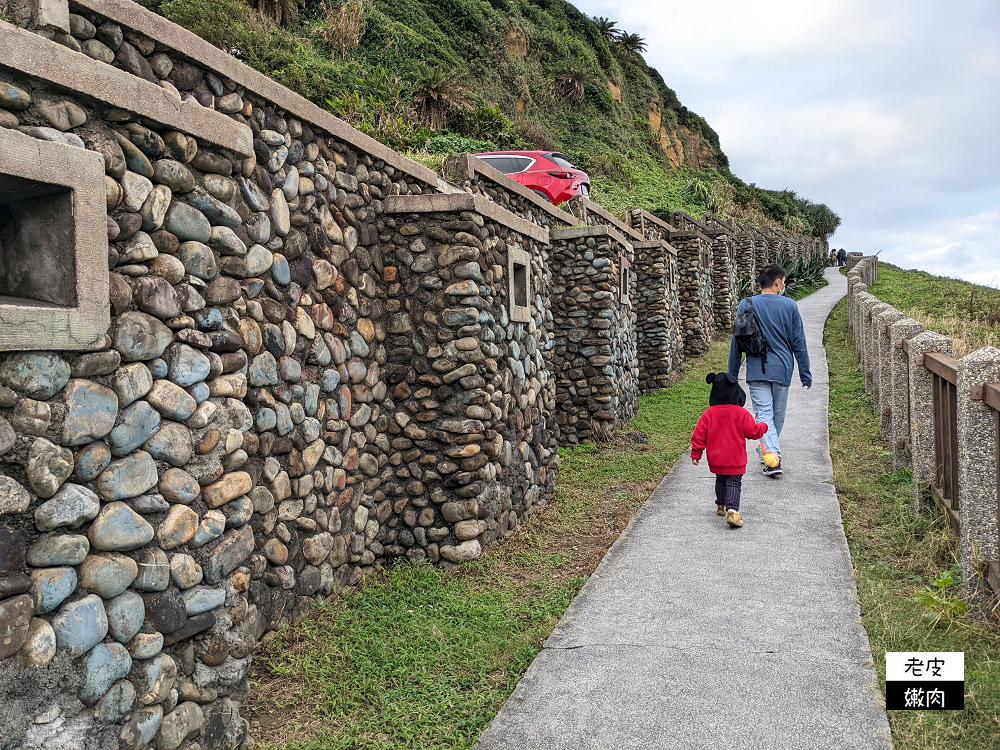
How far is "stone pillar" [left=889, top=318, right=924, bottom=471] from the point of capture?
6215 mm

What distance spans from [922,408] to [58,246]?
5.37 metres

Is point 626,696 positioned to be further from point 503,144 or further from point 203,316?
point 503,144

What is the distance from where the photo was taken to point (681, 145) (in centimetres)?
4212

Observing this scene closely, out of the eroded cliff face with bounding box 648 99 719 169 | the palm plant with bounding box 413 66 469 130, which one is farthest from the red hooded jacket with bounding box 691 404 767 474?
the eroded cliff face with bounding box 648 99 719 169

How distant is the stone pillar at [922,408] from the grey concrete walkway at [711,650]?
2.04 ft

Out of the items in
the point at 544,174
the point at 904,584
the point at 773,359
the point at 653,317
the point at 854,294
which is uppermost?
the point at 544,174

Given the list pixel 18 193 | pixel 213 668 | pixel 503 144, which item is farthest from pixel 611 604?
pixel 503 144

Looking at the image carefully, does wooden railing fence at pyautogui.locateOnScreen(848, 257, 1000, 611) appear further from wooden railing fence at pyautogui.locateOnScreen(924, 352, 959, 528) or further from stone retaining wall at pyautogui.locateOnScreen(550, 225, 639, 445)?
stone retaining wall at pyautogui.locateOnScreen(550, 225, 639, 445)

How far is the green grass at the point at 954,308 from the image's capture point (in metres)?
9.73

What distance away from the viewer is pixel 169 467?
9.27ft

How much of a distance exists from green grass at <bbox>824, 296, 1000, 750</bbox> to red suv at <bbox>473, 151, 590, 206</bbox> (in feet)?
24.3

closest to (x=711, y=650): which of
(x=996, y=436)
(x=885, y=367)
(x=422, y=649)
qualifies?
(x=422, y=649)

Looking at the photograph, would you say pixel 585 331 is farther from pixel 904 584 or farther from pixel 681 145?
pixel 681 145

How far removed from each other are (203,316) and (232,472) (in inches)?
27.8
